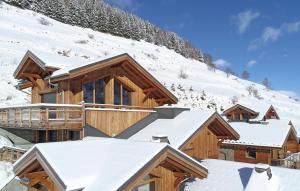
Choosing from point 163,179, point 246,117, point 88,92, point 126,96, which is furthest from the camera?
point 246,117

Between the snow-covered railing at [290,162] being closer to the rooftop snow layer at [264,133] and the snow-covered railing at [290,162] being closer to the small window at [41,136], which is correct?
the rooftop snow layer at [264,133]

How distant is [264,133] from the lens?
33156mm

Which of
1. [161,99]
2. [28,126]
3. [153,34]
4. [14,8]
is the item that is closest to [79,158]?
[28,126]

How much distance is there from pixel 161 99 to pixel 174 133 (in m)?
5.41

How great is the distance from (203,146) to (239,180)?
5127 mm

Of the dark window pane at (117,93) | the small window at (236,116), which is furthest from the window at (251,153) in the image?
the dark window pane at (117,93)

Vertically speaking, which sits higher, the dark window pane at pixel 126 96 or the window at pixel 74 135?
the dark window pane at pixel 126 96

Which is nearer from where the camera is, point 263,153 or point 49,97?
point 49,97

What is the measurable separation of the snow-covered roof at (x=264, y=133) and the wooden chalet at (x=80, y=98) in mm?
12013

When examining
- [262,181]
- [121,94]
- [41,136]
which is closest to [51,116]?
[41,136]

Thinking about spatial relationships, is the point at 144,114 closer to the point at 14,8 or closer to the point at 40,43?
the point at 40,43

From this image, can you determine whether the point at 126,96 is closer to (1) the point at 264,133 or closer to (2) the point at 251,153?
(2) the point at 251,153

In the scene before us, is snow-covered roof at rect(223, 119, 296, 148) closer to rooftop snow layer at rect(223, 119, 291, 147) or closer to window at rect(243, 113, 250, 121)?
rooftop snow layer at rect(223, 119, 291, 147)

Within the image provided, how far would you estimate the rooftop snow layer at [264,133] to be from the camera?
102 ft
